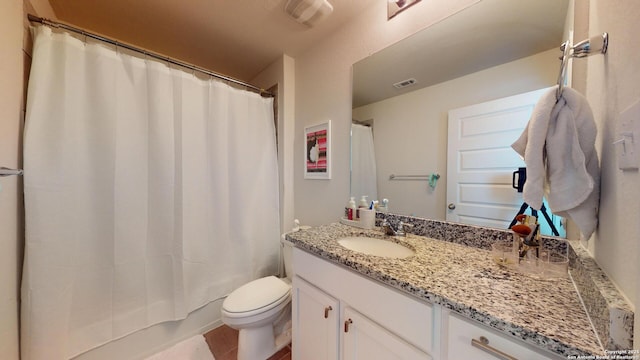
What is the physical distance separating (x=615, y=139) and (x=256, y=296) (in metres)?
1.59

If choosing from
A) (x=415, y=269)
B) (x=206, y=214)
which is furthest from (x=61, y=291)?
(x=415, y=269)

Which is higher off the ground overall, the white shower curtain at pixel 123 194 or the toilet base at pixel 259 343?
the white shower curtain at pixel 123 194

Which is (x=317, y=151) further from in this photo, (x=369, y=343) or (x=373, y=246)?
(x=369, y=343)

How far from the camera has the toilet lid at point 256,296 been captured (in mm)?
1204

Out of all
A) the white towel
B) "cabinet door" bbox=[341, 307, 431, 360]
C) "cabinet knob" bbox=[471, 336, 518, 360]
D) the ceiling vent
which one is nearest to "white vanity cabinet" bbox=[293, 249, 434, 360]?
"cabinet door" bbox=[341, 307, 431, 360]

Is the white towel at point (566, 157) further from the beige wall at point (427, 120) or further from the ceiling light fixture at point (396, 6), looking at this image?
the ceiling light fixture at point (396, 6)

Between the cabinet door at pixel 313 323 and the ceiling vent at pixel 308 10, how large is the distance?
158 centimetres

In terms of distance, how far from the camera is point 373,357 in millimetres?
745

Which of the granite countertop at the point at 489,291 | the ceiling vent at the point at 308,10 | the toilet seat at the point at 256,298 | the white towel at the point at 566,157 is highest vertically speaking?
the ceiling vent at the point at 308,10

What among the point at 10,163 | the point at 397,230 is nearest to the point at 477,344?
the point at 397,230

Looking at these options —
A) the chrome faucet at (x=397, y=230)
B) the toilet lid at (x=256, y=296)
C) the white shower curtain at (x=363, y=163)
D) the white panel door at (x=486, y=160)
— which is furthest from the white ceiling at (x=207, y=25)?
the toilet lid at (x=256, y=296)

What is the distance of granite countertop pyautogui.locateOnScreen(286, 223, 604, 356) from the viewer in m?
0.43

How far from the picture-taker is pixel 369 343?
2.48 feet

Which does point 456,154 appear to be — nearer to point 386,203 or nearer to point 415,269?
point 386,203
